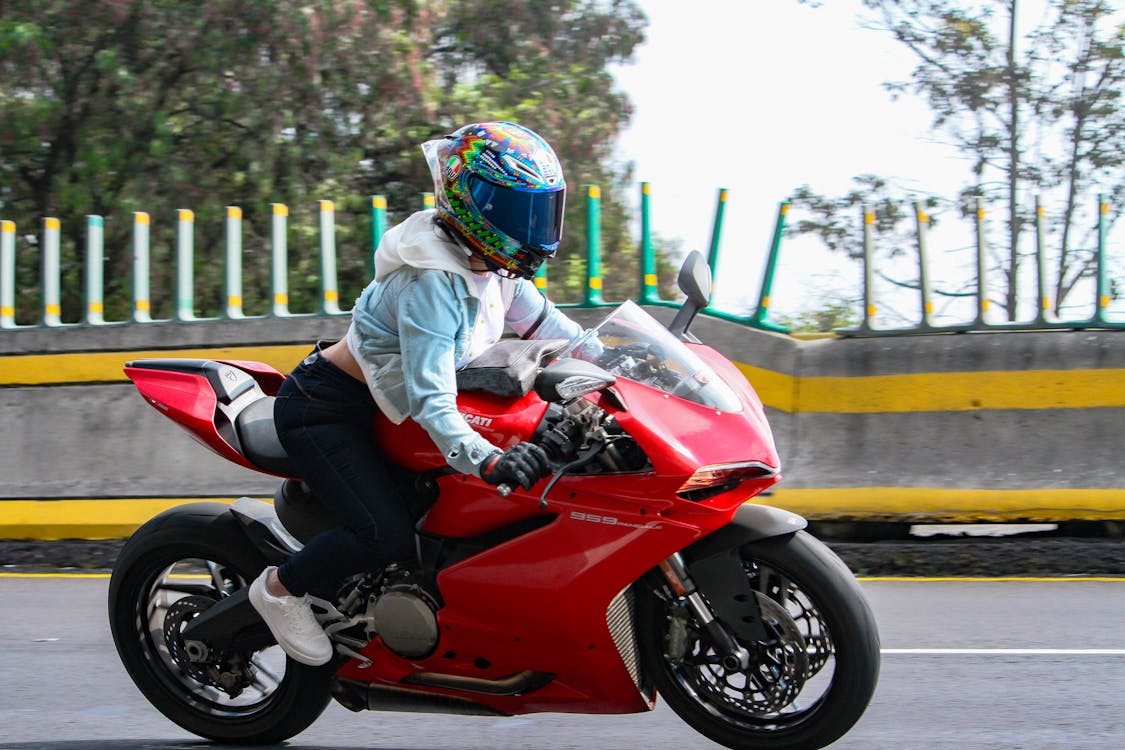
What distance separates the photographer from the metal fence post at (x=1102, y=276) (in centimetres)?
827

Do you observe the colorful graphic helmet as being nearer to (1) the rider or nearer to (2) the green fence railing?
(1) the rider

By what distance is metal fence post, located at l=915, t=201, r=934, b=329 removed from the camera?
841 centimetres

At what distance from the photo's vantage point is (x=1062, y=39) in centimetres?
1373

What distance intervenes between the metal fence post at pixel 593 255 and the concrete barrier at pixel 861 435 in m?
0.11

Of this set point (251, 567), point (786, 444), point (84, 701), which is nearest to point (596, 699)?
point (251, 567)

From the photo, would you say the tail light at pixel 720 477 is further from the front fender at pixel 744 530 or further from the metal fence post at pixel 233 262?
the metal fence post at pixel 233 262

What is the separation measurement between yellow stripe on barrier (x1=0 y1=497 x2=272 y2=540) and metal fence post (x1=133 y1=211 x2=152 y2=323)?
1278 millimetres

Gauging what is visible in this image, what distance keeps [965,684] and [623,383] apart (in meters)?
2.17

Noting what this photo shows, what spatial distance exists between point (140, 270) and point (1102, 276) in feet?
20.2

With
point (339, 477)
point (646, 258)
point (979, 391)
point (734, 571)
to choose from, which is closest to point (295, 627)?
point (339, 477)

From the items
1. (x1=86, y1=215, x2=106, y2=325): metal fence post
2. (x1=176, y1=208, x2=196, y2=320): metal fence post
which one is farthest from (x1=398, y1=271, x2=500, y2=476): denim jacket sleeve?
(x1=86, y1=215, x2=106, y2=325): metal fence post


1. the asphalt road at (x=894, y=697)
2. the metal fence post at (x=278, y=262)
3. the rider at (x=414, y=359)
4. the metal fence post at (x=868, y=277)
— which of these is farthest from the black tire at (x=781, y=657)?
the metal fence post at (x=278, y=262)

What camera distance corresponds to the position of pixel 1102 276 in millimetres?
8539

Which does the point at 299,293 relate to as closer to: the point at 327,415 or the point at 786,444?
the point at 786,444
